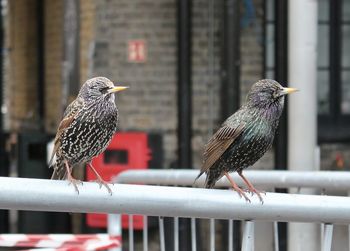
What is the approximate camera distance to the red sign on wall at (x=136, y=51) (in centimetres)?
766

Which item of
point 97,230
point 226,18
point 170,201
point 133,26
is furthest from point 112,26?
point 170,201

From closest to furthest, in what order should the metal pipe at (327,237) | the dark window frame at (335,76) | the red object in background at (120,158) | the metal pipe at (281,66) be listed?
1. the metal pipe at (327,237)
2. the metal pipe at (281,66)
3. the red object in background at (120,158)
4. the dark window frame at (335,76)

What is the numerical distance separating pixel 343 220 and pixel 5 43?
8.67m

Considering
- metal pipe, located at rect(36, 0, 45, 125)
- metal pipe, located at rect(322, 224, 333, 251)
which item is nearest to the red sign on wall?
metal pipe, located at rect(36, 0, 45, 125)

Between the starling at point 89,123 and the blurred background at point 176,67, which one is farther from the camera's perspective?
the blurred background at point 176,67

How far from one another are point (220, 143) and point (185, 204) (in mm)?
657

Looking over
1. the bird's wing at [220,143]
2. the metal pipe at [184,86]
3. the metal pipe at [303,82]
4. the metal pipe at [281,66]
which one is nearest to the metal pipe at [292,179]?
the bird's wing at [220,143]

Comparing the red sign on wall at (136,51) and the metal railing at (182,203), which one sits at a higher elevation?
the red sign on wall at (136,51)

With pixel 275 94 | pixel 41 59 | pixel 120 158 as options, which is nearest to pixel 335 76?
pixel 120 158

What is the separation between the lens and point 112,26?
766 centimetres

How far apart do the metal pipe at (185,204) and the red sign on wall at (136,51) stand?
4.71 m

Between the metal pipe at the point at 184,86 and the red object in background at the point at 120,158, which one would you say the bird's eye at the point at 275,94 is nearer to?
the red object in background at the point at 120,158

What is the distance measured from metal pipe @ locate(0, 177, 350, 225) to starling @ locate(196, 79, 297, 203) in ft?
1.38

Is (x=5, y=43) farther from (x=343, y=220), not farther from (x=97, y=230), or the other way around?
(x=343, y=220)
